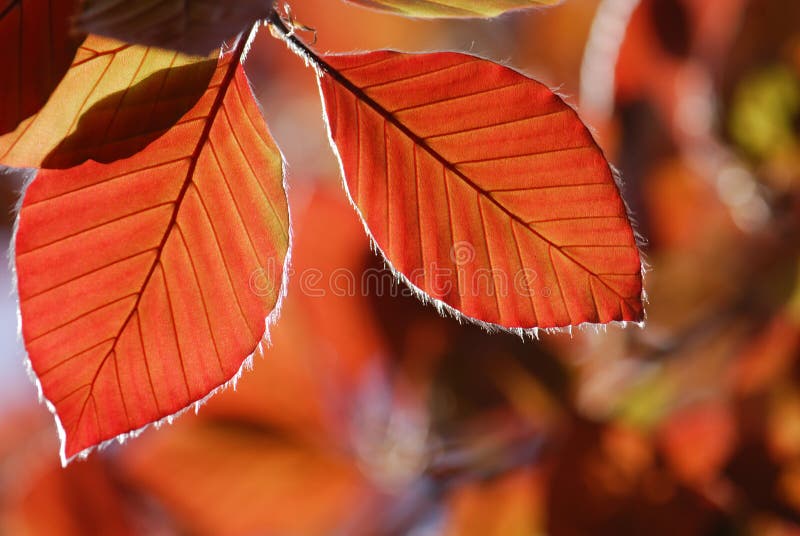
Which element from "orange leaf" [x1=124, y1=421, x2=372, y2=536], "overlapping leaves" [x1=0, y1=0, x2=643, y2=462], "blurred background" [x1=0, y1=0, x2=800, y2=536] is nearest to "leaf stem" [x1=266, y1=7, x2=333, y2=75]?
"overlapping leaves" [x1=0, y1=0, x2=643, y2=462]

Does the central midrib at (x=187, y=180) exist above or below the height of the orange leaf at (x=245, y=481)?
above

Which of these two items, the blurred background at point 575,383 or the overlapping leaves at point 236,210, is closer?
the overlapping leaves at point 236,210

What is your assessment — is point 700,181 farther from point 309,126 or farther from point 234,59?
point 309,126

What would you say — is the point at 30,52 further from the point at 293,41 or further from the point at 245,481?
the point at 245,481

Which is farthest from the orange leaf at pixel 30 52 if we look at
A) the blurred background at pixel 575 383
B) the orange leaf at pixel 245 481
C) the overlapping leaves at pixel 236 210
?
the orange leaf at pixel 245 481

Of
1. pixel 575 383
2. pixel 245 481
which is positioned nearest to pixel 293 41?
pixel 575 383

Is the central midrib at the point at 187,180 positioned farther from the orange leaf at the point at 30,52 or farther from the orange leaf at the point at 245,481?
the orange leaf at the point at 245,481
